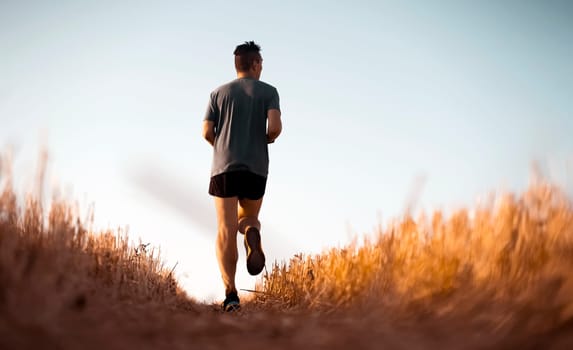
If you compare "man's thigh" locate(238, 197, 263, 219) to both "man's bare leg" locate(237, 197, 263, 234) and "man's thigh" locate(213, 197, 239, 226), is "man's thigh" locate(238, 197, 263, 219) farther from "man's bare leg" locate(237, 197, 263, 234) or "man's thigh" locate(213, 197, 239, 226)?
"man's thigh" locate(213, 197, 239, 226)

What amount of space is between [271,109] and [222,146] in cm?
60

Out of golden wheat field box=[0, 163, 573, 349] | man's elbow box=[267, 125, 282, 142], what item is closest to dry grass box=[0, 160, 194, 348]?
golden wheat field box=[0, 163, 573, 349]

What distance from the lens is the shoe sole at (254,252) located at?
3820 mm

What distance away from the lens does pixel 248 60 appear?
438cm

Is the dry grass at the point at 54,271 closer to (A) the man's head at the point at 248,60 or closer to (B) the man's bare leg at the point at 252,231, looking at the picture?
(B) the man's bare leg at the point at 252,231

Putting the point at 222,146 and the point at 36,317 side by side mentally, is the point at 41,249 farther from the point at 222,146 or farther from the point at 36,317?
the point at 222,146

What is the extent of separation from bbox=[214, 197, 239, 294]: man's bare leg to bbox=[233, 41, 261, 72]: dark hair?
4.60ft

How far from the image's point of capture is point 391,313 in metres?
2.30

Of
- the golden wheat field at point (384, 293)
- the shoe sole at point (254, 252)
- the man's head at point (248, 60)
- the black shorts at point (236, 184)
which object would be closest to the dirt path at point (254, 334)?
the golden wheat field at point (384, 293)

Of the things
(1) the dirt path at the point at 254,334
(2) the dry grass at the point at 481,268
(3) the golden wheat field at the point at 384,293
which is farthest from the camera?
(2) the dry grass at the point at 481,268

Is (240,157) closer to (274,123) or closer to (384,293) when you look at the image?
(274,123)

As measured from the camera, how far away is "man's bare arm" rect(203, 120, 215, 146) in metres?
4.20

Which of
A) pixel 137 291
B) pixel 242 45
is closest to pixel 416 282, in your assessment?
pixel 137 291

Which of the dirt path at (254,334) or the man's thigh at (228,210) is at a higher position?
the man's thigh at (228,210)
